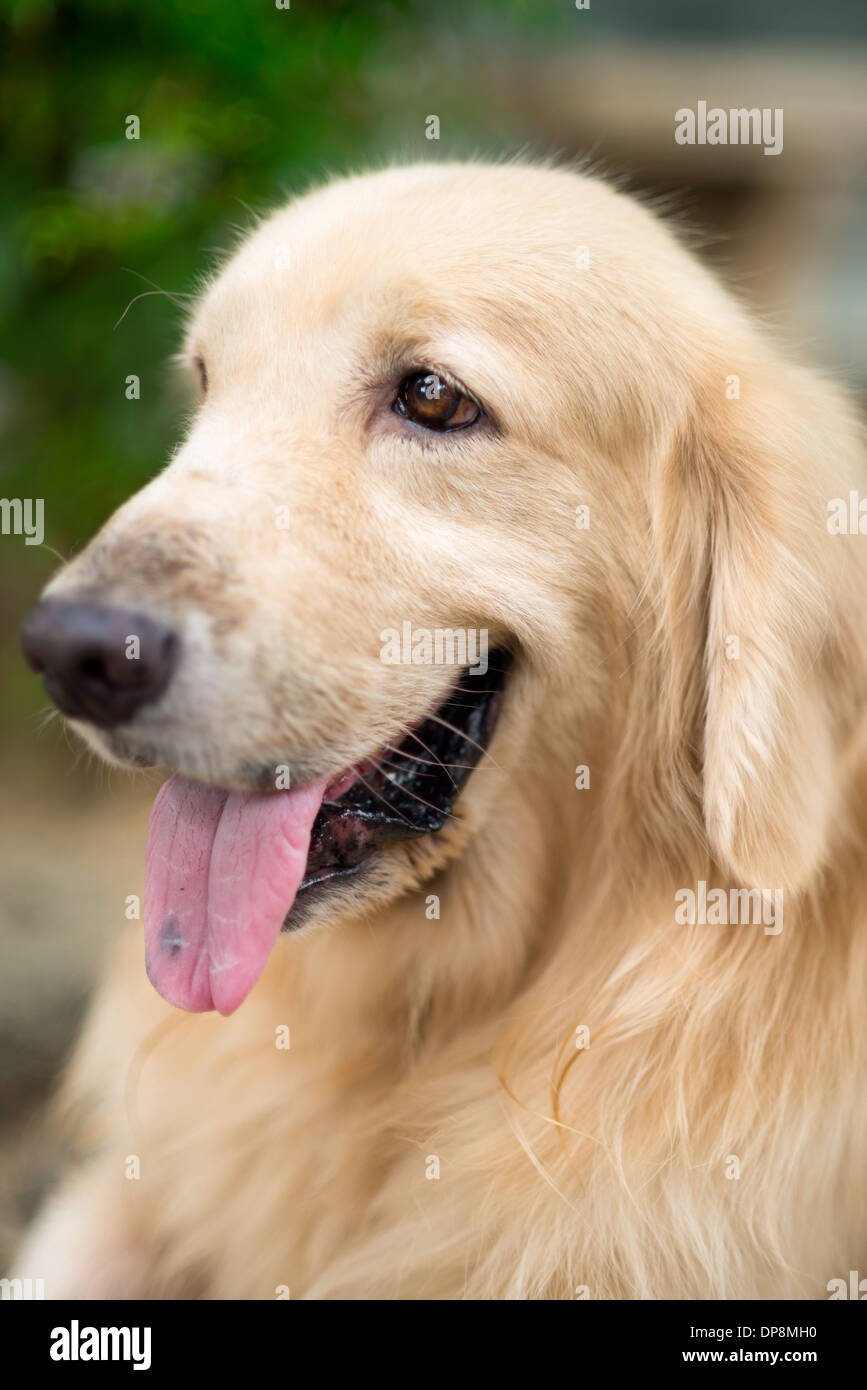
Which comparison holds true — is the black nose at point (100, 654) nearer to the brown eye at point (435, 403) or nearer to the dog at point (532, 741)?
the dog at point (532, 741)

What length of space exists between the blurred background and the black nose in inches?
23.7

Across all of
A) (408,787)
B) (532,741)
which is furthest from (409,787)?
(532,741)

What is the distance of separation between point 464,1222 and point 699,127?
17.7ft

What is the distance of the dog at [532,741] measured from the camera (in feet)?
5.86

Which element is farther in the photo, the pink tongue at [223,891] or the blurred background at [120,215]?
the blurred background at [120,215]

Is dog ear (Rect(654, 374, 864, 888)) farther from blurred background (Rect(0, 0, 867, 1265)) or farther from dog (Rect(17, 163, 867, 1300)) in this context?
blurred background (Rect(0, 0, 867, 1265))

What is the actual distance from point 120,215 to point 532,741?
86.3 inches

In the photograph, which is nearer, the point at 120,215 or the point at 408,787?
the point at 408,787

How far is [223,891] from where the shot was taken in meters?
1.81

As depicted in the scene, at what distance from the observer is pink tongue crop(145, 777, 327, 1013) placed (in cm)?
180

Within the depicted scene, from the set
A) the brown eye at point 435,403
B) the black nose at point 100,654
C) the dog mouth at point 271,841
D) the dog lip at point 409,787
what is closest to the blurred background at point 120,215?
the dog mouth at point 271,841

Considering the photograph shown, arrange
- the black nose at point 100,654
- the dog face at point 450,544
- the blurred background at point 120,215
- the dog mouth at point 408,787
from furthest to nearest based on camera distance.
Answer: the blurred background at point 120,215, the dog mouth at point 408,787, the dog face at point 450,544, the black nose at point 100,654

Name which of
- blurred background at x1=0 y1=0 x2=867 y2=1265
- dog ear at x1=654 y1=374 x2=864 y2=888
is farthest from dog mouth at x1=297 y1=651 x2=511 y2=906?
blurred background at x1=0 y1=0 x2=867 y2=1265

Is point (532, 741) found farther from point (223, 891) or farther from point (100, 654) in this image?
point (100, 654)
